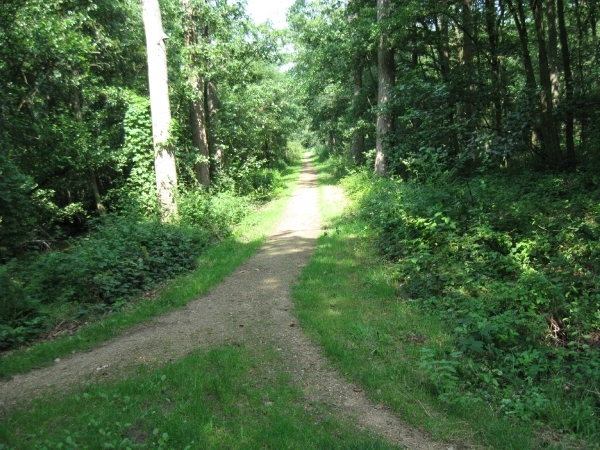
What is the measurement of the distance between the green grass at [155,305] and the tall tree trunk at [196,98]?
4.59 metres

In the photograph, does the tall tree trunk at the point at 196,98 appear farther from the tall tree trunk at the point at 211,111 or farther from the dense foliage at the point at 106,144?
the tall tree trunk at the point at 211,111

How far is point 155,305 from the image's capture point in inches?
255

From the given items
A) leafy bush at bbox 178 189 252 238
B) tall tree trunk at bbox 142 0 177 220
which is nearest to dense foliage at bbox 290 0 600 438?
leafy bush at bbox 178 189 252 238

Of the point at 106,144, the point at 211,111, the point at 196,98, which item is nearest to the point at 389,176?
the point at 196,98

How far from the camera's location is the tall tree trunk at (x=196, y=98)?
14.2 m

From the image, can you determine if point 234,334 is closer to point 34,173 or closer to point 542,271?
point 542,271

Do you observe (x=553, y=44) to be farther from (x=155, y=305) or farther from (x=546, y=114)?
(x=155, y=305)

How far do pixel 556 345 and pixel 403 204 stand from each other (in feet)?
14.6

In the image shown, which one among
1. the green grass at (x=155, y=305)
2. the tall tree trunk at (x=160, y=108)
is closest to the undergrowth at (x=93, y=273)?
the green grass at (x=155, y=305)

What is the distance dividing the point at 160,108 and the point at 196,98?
13.1 feet

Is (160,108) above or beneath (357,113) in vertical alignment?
beneath

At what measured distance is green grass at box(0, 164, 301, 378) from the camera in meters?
4.95

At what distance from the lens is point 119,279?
7121 millimetres

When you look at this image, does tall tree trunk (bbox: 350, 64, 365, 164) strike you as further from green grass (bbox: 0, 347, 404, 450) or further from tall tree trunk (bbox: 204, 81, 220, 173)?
green grass (bbox: 0, 347, 404, 450)
